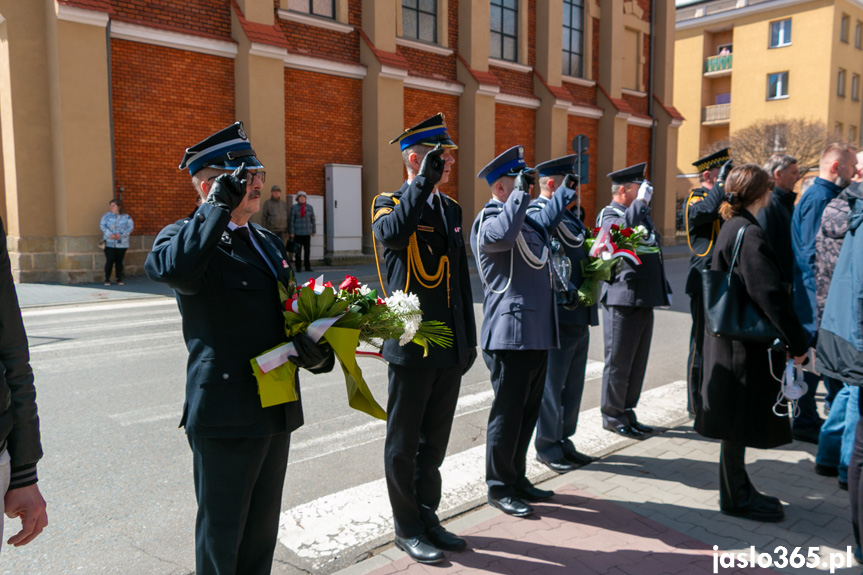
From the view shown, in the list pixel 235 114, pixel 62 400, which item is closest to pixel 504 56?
pixel 235 114

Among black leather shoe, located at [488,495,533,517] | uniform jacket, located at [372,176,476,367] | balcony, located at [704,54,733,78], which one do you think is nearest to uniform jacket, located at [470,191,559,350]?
uniform jacket, located at [372,176,476,367]

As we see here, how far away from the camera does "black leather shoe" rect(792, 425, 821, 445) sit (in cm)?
537

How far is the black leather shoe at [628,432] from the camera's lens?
5.47m

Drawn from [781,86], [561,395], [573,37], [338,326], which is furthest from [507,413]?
[781,86]

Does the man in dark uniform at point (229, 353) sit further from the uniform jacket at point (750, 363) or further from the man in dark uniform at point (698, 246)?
the man in dark uniform at point (698, 246)

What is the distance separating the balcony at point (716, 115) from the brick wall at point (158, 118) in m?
36.6

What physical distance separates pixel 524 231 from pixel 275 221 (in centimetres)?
1328

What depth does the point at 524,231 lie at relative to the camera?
4242 mm

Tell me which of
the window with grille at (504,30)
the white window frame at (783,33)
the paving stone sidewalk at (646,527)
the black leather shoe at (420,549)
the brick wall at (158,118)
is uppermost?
the white window frame at (783,33)

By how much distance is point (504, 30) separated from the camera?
22953 millimetres

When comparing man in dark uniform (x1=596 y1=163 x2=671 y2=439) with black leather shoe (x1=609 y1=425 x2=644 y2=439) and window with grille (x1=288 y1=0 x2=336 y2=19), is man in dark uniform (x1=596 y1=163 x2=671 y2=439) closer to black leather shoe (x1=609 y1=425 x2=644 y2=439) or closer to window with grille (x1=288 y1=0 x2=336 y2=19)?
Answer: black leather shoe (x1=609 y1=425 x2=644 y2=439)

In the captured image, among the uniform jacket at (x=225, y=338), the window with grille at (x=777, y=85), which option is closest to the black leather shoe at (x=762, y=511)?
the uniform jacket at (x=225, y=338)

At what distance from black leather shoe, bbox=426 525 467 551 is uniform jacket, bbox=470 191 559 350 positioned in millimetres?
1095

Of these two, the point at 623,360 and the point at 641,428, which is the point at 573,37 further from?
the point at 641,428
